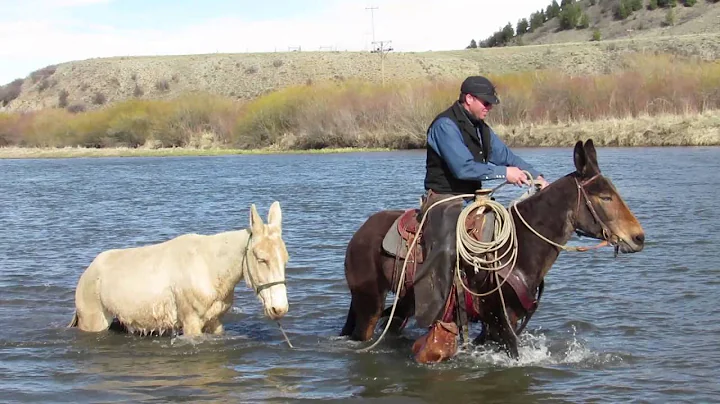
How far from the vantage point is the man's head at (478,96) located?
795 centimetres

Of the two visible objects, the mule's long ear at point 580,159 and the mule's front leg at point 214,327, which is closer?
the mule's long ear at point 580,159

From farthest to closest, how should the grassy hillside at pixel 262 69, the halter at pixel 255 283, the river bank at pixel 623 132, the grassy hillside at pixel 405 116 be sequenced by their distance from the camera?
the grassy hillside at pixel 262 69, the grassy hillside at pixel 405 116, the river bank at pixel 623 132, the halter at pixel 255 283

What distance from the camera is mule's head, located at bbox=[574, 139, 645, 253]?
24.7ft

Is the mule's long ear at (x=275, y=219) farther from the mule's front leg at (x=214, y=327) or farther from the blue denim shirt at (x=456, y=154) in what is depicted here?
the blue denim shirt at (x=456, y=154)

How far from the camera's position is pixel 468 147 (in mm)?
8148

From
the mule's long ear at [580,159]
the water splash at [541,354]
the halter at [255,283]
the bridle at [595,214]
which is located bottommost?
the water splash at [541,354]

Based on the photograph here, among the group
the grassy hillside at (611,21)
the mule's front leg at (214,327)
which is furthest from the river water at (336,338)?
the grassy hillside at (611,21)

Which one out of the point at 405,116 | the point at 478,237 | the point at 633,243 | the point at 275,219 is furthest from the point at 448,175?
the point at 405,116

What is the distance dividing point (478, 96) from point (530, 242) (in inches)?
57.3

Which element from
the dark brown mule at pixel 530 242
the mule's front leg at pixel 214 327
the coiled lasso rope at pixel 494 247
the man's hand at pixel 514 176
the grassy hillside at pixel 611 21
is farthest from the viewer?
the grassy hillside at pixel 611 21

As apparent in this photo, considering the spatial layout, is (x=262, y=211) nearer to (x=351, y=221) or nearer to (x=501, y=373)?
(x=351, y=221)

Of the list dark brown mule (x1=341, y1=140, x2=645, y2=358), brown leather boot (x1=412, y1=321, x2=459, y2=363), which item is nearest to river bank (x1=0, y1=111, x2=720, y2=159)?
dark brown mule (x1=341, y1=140, x2=645, y2=358)

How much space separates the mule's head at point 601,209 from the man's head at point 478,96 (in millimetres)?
933

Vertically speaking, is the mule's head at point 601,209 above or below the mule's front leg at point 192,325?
above
